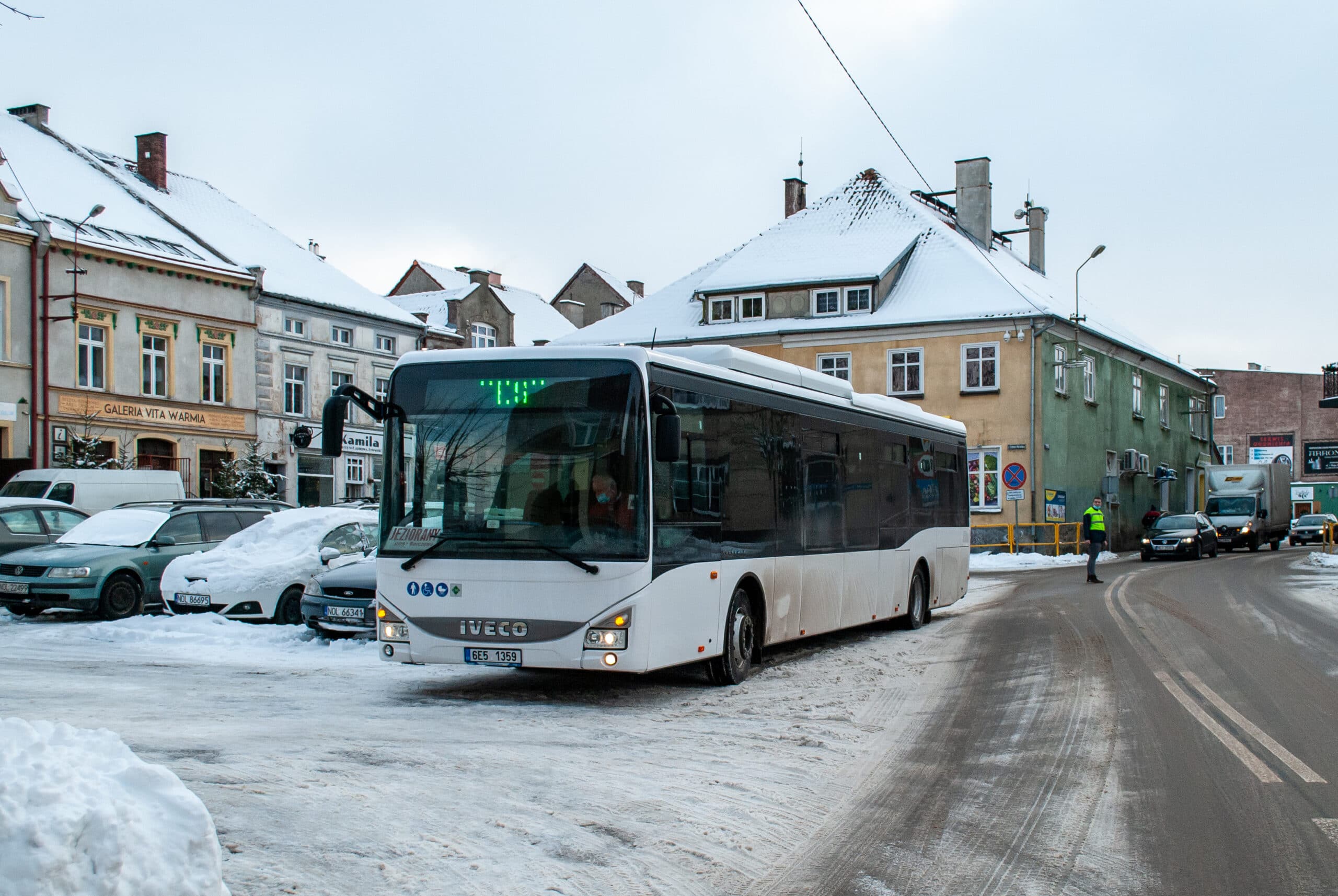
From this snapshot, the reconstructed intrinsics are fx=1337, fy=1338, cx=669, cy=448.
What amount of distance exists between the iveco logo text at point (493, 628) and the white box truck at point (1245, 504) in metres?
42.0

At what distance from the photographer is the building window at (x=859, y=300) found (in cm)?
4500

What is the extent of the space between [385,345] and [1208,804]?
151 feet

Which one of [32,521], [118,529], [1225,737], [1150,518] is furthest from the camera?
[1150,518]

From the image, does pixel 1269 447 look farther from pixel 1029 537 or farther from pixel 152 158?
pixel 152 158

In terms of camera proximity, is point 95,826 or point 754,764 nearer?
point 95,826

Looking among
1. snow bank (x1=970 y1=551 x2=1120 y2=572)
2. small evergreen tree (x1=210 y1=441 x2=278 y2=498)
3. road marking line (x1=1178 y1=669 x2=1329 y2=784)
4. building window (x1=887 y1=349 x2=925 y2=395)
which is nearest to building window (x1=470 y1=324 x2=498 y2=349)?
small evergreen tree (x1=210 y1=441 x2=278 y2=498)

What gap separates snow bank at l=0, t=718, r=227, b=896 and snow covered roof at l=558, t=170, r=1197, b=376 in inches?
1563

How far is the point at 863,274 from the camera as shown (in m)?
44.8

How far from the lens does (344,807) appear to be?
639cm

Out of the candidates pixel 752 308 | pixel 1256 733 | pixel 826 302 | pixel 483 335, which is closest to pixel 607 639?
pixel 1256 733

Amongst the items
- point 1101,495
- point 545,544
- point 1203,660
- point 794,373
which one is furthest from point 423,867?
point 1101,495

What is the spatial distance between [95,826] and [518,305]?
6982 cm

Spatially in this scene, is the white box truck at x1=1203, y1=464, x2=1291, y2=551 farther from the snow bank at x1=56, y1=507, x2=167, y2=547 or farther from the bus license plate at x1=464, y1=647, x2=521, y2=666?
the bus license plate at x1=464, y1=647, x2=521, y2=666

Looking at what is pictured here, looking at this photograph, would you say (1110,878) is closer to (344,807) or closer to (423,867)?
(423,867)
